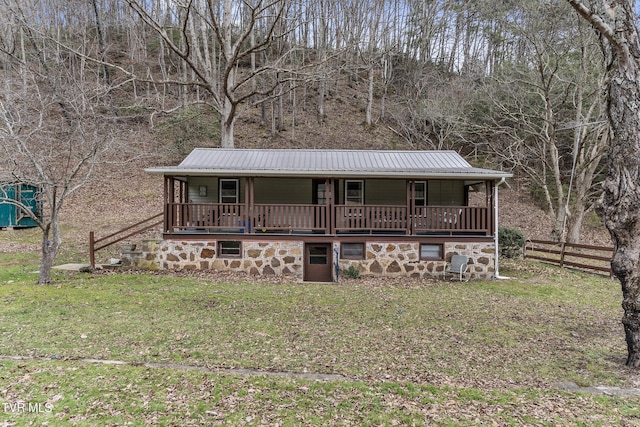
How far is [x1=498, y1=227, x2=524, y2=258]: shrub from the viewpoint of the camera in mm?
13688

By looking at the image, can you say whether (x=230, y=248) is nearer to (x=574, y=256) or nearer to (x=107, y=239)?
(x=107, y=239)

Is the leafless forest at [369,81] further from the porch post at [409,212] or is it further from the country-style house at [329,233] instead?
the porch post at [409,212]

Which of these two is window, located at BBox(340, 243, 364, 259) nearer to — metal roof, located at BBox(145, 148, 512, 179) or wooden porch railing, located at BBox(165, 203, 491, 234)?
wooden porch railing, located at BBox(165, 203, 491, 234)

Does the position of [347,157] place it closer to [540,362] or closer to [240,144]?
[540,362]

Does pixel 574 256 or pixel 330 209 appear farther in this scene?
pixel 574 256

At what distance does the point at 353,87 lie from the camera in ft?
110

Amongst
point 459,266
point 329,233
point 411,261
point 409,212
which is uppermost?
point 409,212

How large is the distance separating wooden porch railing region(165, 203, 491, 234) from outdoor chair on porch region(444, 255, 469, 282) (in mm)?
879

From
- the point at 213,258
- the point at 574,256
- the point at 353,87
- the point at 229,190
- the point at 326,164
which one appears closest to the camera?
the point at 213,258

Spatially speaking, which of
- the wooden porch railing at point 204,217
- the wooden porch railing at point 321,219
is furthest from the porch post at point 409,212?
the wooden porch railing at point 204,217

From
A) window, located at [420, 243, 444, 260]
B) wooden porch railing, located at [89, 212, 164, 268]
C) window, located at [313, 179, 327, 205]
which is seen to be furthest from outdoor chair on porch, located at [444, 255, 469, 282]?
wooden porch railing, located at [89, 212, 164, 268]

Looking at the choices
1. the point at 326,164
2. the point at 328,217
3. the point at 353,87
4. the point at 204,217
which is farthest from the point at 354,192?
the point at 353,87

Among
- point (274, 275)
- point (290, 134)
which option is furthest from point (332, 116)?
point (274, 275)

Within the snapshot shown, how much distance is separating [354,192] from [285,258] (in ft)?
11.7
